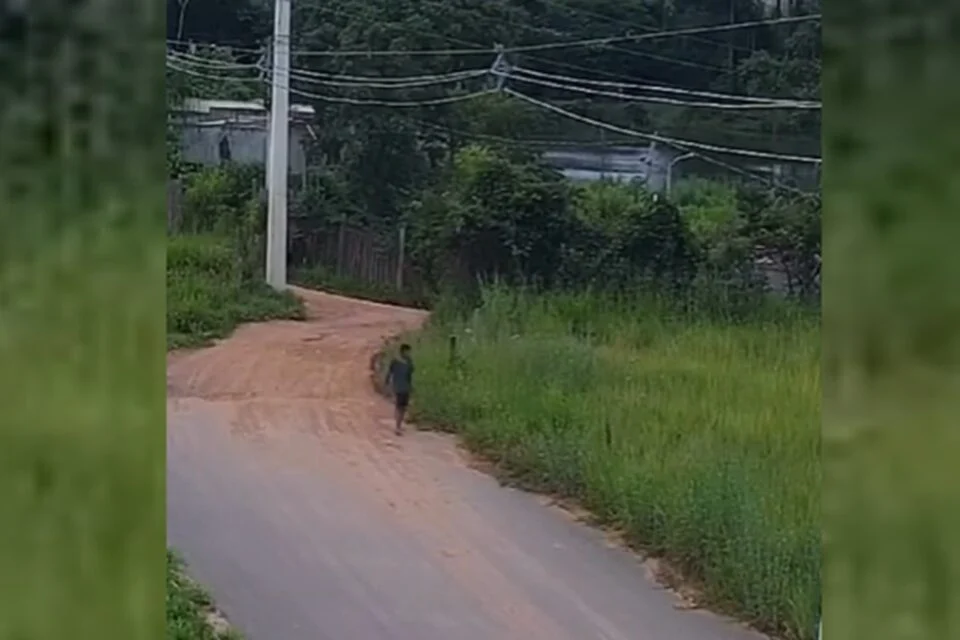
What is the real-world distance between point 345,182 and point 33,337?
1.24ft

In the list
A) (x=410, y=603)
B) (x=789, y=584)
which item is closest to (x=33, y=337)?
(x=410, y=603)

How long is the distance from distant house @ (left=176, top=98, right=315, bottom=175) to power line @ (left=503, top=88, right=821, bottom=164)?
244mm

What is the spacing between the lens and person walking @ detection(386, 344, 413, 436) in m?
1.30

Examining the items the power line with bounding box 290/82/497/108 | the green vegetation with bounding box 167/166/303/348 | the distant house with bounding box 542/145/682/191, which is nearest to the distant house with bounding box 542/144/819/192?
the distant house with bounding box 542/145/682/191

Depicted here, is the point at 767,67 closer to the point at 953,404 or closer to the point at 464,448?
the point at 953,404

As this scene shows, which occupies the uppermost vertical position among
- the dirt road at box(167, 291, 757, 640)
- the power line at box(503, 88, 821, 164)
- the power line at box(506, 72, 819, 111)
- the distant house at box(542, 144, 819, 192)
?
the power line at box(506, 72, 819, 111)

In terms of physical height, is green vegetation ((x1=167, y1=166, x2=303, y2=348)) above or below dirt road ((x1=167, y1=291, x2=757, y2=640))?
above

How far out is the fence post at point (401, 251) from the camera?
130 cm

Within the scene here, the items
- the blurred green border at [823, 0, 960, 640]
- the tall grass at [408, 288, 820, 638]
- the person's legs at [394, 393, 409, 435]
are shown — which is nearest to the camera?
the blurred green border at [823, 0, 960, 640]

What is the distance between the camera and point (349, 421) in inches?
51.3

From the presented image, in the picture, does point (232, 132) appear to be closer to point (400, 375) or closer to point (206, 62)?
point (206, 62)

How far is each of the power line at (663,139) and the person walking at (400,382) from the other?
311 millimetres

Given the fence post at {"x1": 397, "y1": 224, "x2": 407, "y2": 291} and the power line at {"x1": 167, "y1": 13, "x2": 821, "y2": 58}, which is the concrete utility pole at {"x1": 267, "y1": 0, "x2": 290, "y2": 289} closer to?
the power line at {"x1": 167, "y1": 13, "x2": 821, "y2": 58}

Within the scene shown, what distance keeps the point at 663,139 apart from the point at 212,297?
53 centimetres
